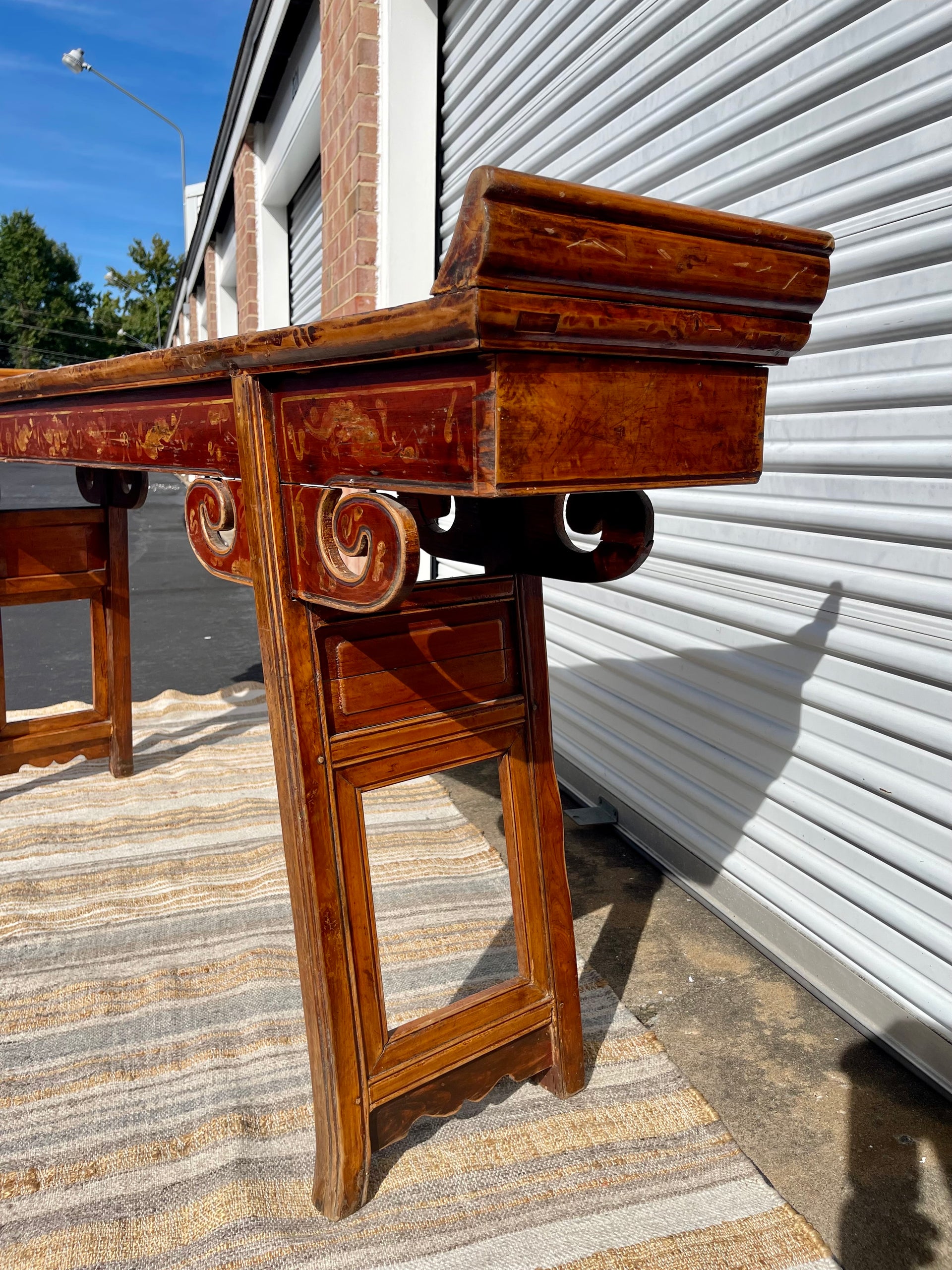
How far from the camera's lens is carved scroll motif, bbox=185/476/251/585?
4.59 ft

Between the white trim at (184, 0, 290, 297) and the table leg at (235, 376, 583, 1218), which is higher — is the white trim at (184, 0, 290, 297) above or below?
above

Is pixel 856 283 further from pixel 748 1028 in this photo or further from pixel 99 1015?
pixel 99 1015

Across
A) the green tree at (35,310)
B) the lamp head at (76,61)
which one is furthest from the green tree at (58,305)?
the lamp head at (76,61)

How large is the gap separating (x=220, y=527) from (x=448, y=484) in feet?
1.99

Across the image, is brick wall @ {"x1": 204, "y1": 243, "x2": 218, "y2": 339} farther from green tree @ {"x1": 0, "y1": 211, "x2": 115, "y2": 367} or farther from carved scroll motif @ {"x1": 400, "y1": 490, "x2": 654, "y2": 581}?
green tree @ {"x1": 0, "y1": 211, "x2": 115, "y2": 367}

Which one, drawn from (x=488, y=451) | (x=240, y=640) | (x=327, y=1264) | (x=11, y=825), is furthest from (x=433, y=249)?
(x=327, y=1264)

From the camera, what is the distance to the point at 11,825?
2.79 metres

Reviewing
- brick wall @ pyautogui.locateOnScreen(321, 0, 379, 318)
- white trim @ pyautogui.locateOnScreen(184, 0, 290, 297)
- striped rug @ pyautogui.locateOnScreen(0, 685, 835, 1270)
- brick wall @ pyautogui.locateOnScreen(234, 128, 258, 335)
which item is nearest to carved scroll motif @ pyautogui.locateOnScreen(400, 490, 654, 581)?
striped rug @ pyautogui.locateOnScreen(0, 685, 835, 1270)

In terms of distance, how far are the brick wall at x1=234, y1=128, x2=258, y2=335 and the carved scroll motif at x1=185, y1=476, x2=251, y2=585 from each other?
6.22 m

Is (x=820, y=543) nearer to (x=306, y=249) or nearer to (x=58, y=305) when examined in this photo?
(x=306, y=249)

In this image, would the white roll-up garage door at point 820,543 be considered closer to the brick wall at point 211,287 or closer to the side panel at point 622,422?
the side panel at point 622,422

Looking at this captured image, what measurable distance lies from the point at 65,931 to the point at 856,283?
2379 mm

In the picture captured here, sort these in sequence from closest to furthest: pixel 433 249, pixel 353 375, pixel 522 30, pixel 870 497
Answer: pixel 353 375
pixel 870 497
pixel 522 30
pixel 433 249

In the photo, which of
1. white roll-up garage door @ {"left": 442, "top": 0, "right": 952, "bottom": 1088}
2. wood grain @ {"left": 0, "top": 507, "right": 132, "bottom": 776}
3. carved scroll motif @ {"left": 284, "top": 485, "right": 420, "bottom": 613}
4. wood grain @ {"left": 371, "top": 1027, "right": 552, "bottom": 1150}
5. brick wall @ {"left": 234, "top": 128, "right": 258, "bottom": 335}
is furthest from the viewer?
brick wall @ {"left": 234, "top": 128, "right": 258, "bottom": 335}
